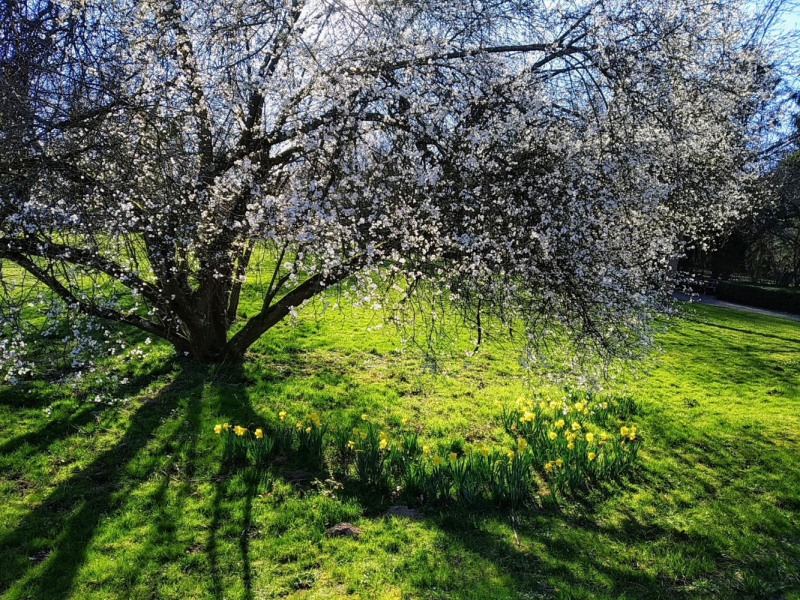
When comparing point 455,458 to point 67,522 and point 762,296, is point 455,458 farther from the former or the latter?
point 762,296

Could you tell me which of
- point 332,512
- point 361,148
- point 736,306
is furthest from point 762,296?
point 332,512

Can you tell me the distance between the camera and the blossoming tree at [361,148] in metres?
3.95

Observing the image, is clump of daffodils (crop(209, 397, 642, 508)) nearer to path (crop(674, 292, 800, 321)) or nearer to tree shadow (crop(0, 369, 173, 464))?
tree shadow (crop(0, 369, 173, 464))

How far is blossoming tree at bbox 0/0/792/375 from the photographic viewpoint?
13.0ft

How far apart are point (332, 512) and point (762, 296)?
881 inches

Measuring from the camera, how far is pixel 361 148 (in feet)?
15.5

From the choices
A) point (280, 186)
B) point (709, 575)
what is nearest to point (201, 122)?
point (280, 186)

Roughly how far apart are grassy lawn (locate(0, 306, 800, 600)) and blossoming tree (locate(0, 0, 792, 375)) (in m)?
1.49

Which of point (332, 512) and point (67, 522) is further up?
point (67, 522)

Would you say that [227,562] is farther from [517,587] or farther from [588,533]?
[588,533]

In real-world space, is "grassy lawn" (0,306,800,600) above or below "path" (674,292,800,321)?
below

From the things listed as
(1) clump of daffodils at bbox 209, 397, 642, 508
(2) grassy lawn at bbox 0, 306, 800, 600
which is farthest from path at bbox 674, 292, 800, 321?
(1) clump of daffodils at bbox 209, 397, 642, 508

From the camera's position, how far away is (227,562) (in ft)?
12.3

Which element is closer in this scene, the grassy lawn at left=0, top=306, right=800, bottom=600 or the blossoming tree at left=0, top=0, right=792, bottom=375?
the grassy lawn at left=0, top=306, right=800, bottom=600
